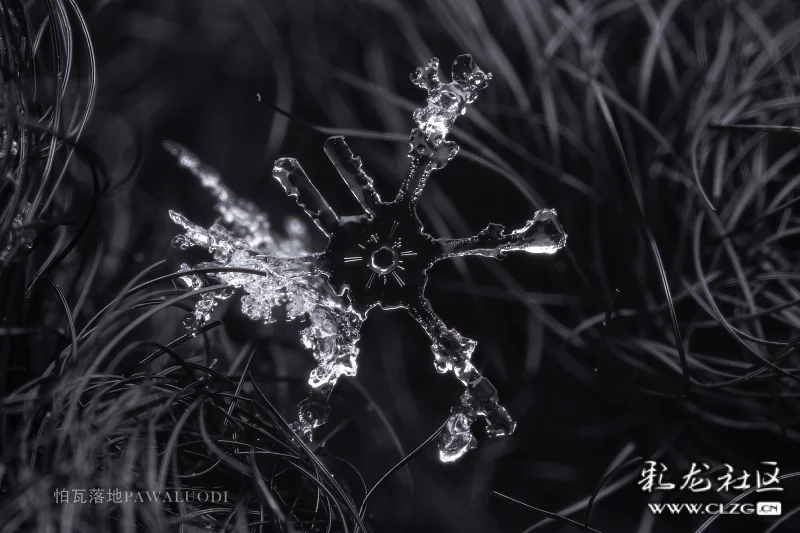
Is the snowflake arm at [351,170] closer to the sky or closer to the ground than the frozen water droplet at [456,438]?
closer to the sky

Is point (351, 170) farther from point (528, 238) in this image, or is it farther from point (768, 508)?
point (768, 508)

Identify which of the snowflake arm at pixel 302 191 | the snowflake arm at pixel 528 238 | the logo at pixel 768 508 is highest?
the snowflake arm at pixel 302 191

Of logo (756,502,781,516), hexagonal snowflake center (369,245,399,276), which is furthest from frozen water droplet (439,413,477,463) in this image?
logo (756,502,781,516)

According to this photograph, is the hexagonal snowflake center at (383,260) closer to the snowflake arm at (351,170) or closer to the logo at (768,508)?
the snowflake arm at (351,170)

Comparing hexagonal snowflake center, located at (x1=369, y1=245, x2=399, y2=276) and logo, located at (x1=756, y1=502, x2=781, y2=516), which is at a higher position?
hexagonal snowflake center, located at (x1=369, y1=245, x2=399, y2=276)

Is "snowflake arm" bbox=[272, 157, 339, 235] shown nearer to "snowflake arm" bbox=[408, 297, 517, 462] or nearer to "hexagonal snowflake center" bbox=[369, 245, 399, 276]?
"hexagonal snowflake center" bbox=[369, 245, 399, 276]

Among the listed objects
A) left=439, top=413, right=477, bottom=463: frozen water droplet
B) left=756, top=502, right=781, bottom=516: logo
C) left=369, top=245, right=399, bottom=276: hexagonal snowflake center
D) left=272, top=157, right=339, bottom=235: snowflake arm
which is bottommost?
left=756, top=502, right=781, bottom=516: logo

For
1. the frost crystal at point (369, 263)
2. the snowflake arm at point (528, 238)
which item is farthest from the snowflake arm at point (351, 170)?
the snowflake arm at point (528, 238)

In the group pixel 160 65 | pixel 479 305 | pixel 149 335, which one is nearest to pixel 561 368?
pixel 479 305
